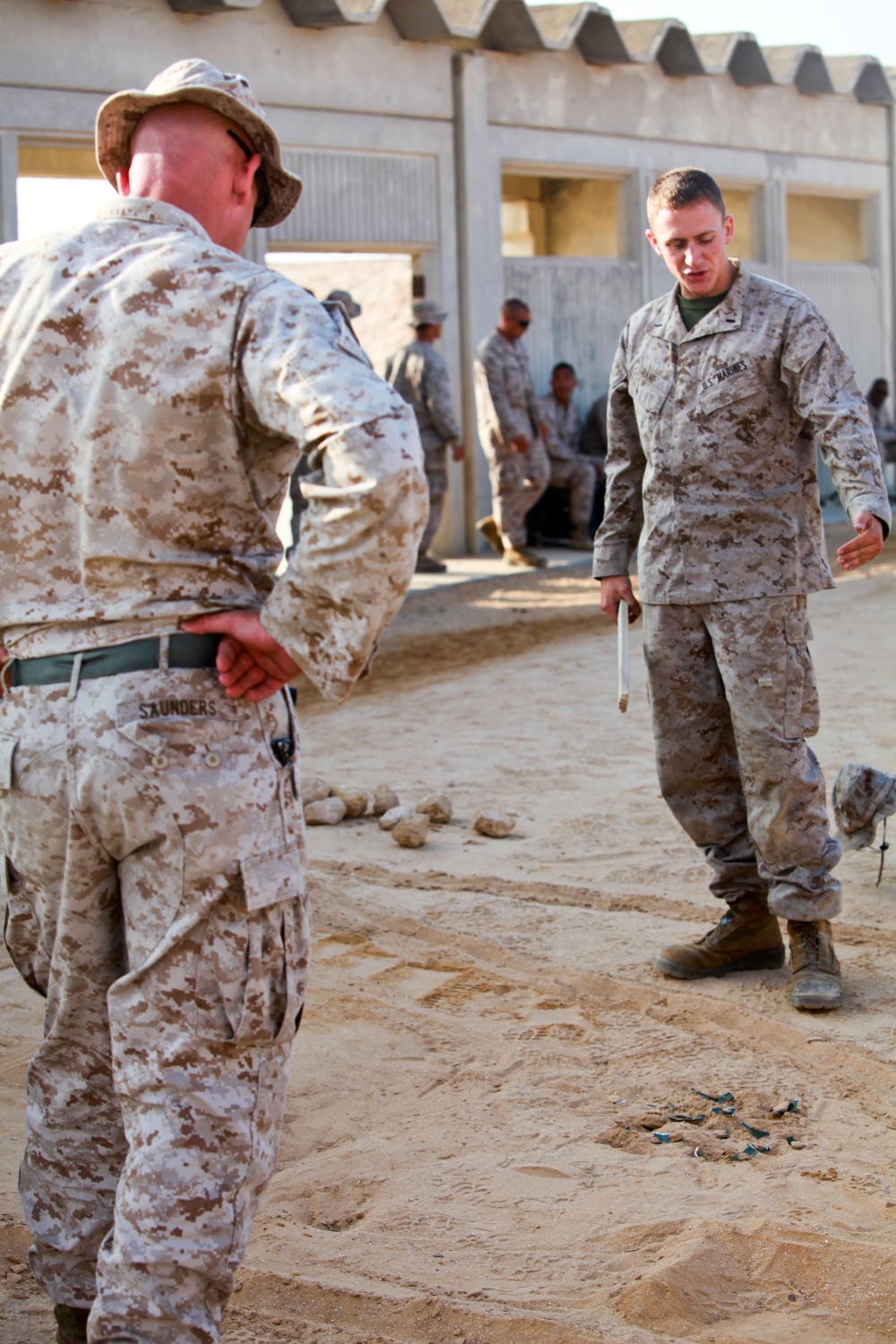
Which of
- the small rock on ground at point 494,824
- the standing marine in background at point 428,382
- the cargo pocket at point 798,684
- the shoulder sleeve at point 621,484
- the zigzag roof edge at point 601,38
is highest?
the zigzag roof edge at point 601,38

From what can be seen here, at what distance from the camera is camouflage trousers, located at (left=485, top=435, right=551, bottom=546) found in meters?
12.7

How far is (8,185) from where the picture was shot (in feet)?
34.3

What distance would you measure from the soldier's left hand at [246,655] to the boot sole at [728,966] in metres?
2.39

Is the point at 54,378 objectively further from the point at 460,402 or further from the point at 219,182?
the point at 460,402

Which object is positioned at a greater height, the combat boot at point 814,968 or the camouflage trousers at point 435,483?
the camouflage trousers at point 435,483

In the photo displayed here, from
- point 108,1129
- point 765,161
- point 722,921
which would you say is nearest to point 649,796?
point 722,921

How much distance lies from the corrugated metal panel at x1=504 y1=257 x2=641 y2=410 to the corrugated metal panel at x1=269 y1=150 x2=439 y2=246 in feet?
4.17

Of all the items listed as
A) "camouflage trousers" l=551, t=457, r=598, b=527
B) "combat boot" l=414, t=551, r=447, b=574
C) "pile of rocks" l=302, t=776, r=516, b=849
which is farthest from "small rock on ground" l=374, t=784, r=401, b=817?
"camouflage trousers" l=551, t=457, r=598, b=527

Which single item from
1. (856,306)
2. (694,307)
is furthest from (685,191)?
(856,306)

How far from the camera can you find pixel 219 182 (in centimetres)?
217

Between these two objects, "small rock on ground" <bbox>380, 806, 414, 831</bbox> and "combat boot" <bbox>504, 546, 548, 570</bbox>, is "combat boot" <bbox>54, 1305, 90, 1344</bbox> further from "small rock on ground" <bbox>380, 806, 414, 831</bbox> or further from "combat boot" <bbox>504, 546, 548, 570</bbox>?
"combat boot" <bbox>504, 546, 548, 570</bbox>

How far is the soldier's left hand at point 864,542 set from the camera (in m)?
3.57

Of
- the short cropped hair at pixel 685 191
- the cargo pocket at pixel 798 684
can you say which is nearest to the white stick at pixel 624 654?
the cargo pocket at pixel 798 684

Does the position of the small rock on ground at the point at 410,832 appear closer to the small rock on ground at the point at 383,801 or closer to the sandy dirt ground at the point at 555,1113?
the sandy dirt ground at the point at 555,1113
